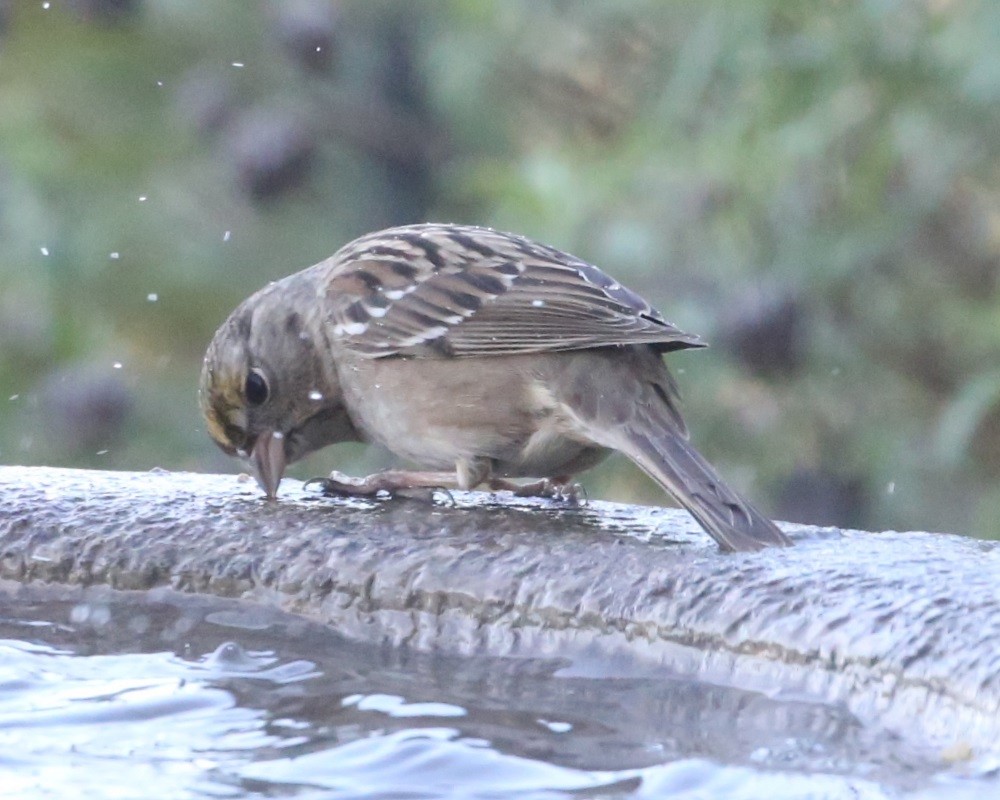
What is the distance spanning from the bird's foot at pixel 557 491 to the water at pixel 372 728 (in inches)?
31.8

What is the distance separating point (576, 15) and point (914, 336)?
1.77m

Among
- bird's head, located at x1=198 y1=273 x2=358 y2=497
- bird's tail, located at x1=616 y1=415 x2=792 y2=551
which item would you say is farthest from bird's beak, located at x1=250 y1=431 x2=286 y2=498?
bird's tail, located at x1=616 y1=415 x2=792 y2=551

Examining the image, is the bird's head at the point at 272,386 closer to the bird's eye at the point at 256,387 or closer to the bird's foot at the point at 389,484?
the bird's eye at the point at 256,387

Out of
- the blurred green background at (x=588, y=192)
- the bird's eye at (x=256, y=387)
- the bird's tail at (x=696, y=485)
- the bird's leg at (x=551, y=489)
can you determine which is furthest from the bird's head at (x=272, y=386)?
the blurred green background at (x=588, y=192)

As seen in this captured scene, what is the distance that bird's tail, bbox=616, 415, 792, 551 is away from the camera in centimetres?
313

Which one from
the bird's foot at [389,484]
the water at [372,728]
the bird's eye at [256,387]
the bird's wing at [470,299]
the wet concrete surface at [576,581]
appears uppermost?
the bird's wing at [470,299]

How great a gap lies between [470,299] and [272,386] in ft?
1.58

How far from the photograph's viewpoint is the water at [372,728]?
7.72 feet

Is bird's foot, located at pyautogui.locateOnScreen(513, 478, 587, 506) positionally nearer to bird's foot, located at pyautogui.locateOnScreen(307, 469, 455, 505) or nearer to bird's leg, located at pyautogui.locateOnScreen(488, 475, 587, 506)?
bird's leg, located at pyautogui.locateOnScreen(488, 475, 587, 506)

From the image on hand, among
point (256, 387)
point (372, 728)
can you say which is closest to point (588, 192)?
point (256, 387)

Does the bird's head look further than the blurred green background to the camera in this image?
No

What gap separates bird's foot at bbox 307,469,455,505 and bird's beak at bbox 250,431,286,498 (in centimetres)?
8

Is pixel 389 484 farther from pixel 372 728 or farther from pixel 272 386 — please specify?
pixel 372 728

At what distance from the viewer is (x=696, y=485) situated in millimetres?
3387
